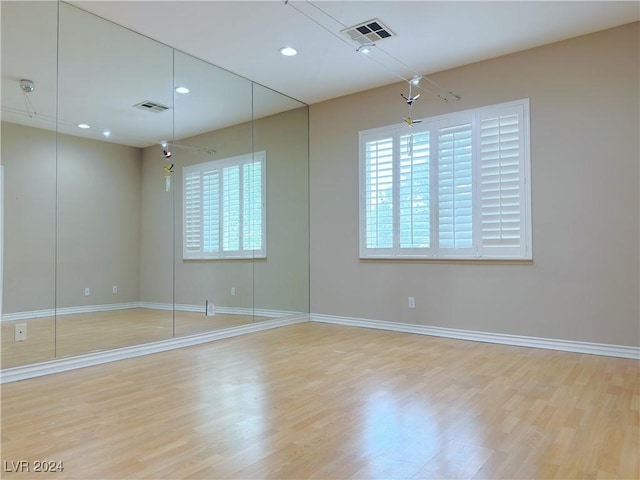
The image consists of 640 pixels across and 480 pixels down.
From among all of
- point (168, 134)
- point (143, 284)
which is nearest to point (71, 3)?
point (168, 134)

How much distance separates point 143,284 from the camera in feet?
14.1

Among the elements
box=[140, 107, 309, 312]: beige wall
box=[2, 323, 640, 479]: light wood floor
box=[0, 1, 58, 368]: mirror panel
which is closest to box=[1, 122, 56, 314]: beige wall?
box=[0, 1, 58, 368]: mirror panel

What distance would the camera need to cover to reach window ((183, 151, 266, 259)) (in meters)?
4.68

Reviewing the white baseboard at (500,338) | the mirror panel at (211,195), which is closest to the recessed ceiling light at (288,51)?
the mirror panel at (211,195)

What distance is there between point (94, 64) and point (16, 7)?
67 centimetres

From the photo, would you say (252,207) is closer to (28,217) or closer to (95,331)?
(95,331)

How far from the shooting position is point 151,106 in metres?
4.32

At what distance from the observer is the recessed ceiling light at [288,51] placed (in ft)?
14.0

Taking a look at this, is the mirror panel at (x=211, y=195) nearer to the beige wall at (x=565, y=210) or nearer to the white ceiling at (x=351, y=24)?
the white ceiling at (x=351, y=24)

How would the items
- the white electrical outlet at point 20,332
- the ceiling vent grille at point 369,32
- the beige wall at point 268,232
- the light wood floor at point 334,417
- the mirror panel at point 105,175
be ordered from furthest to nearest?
the beige wall at point 268,232, the ceiling vent grille at point 369,32, the mirror panel at point 105,175, the white electrical outlet at point 20,332, the light wood floor at point 334,417

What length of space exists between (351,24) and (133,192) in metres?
2.61

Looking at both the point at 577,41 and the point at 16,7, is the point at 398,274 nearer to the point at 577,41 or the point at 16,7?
the point at 577,41

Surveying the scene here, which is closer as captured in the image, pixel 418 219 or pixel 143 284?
pixel 143 284

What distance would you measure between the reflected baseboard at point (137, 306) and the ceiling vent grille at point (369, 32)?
312cm
